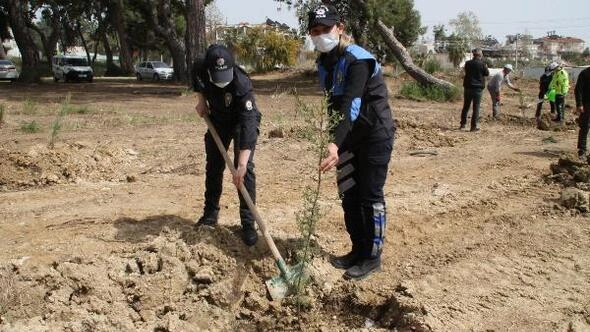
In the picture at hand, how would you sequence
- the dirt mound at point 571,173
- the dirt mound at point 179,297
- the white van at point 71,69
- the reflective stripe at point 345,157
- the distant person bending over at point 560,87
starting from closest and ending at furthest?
the dirt mound at point 179,297 < the reflective stripe at point 345,157 < the dirt mound at point 571,173 < the distant person bending over at point 560,87 < the white van at point 71,69

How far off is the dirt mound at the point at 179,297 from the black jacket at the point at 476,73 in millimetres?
7388

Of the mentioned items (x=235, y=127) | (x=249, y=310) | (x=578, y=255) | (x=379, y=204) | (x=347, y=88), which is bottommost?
(x=249, y=310)

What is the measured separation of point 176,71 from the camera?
2573 cm

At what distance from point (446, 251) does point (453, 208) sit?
3.59 feet

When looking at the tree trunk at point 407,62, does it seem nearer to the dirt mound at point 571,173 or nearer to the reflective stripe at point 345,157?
the dirt mound at point 571,173

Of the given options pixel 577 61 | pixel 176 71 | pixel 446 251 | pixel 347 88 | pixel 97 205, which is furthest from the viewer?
pixel 577 61

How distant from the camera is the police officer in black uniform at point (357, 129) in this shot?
3242 mm

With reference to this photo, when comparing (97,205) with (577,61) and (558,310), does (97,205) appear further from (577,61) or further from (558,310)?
(577,61)

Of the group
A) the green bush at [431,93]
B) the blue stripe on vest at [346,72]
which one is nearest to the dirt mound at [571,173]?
the blue stripe on vest at [346,72]

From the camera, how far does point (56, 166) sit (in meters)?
6.00

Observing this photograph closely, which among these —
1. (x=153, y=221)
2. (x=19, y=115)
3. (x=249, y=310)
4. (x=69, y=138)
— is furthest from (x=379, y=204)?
(x=19, y=115)

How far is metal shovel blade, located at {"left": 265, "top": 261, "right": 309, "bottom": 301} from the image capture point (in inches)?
142

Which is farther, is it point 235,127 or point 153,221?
point 153,221

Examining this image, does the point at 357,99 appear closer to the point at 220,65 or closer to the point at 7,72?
the point at 220,65
